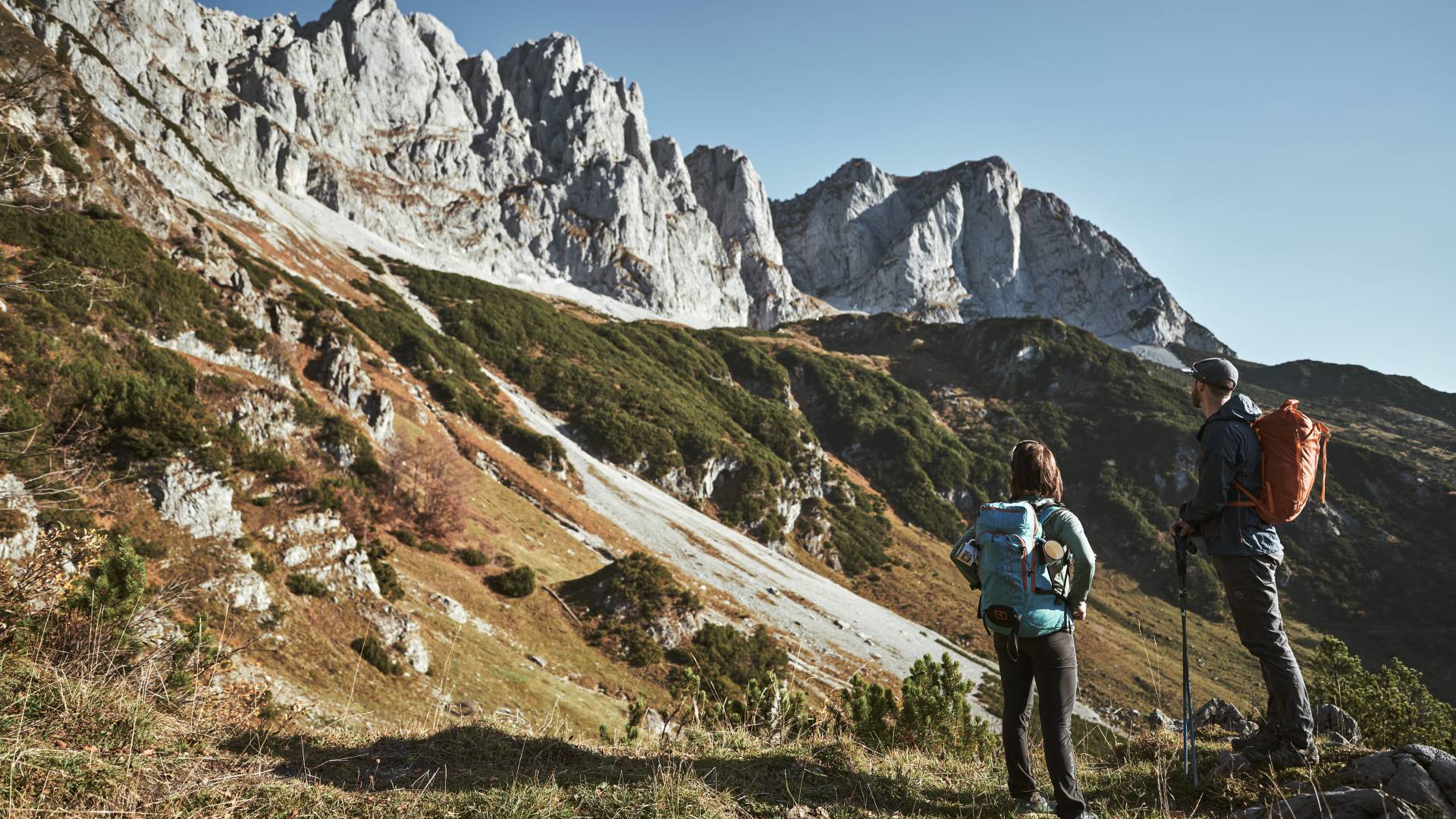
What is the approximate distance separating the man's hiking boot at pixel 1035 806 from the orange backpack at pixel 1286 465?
2.47 meters

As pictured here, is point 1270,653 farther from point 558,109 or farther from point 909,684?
point 558,109

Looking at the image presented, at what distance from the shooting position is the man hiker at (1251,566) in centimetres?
427

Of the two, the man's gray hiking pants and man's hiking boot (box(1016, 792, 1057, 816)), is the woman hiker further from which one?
the man's gray hiking pants

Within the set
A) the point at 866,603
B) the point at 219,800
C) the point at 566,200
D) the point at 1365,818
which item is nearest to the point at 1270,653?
the point at 1365,818

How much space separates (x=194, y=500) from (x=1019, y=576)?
16200 mm

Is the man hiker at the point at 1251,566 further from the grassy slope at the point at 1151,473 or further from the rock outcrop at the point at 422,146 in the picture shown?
the rock outcrop at the point at 422,146

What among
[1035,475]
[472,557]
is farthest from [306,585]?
[1035,475]

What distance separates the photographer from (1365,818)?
3.43 m

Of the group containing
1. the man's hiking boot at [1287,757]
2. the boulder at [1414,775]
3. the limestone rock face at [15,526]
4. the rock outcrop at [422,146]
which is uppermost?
the rock outcrop at [422,146]

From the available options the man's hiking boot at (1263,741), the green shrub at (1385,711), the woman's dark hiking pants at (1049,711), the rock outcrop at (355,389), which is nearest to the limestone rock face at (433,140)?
the rock outcrop at (355,389)

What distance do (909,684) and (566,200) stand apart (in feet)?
567

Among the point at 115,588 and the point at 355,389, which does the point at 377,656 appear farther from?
the point at 355,389

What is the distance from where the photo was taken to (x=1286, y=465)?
4312mm

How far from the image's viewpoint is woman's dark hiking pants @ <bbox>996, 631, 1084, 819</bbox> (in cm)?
391
